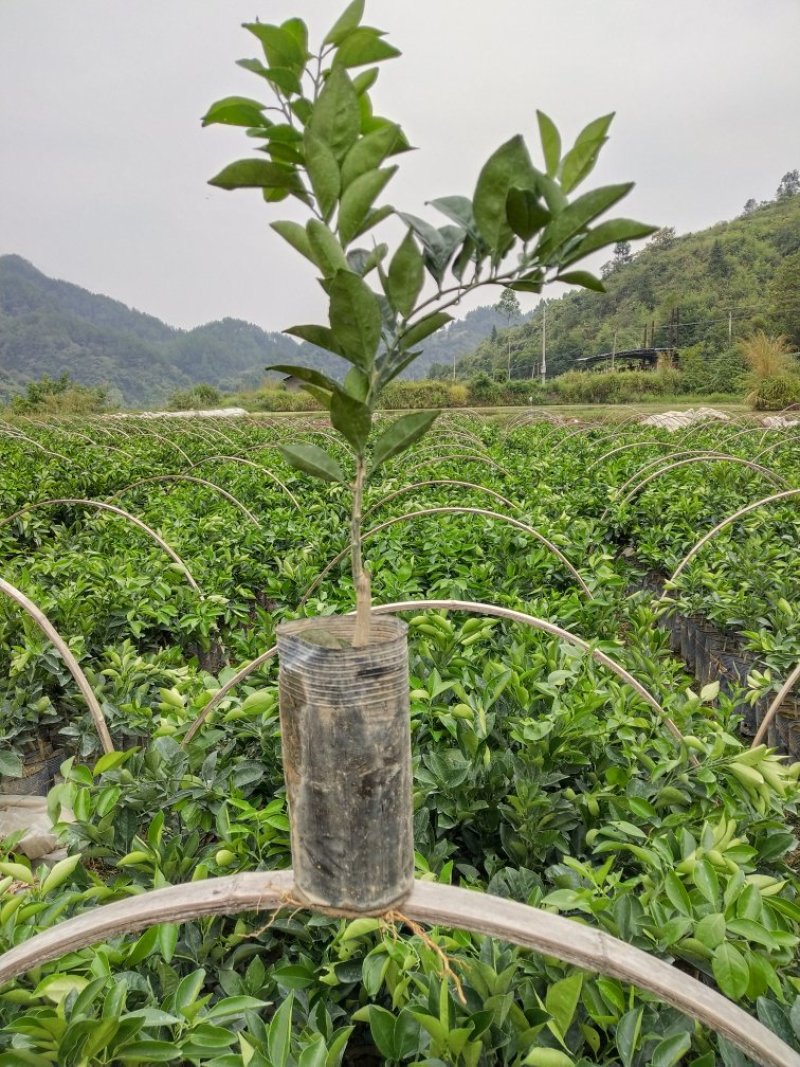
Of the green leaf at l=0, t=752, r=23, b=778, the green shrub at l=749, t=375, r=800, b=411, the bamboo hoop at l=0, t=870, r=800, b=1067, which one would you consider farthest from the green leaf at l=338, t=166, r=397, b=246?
the green shrub at l=749, t=375, r=800, b=411

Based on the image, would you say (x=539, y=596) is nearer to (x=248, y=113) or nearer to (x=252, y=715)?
(x=252, y=715)

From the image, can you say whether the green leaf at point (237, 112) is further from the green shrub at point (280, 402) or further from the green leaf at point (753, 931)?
the green shrub at point (280, 402)

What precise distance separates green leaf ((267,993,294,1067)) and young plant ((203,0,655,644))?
0.55 m

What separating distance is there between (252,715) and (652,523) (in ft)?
13.1


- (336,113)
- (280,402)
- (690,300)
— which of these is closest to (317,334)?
(336,113)

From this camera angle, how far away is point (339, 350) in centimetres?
57

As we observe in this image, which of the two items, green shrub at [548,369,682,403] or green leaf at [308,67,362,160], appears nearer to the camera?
green leaf at [308,67,362,160]

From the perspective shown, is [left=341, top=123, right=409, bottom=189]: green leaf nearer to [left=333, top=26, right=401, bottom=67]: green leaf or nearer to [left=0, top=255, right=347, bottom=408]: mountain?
[left=333, top=26, right=401, bottom=67]: green leaf

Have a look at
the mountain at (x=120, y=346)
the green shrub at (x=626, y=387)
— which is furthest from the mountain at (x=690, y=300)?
the mountain at (x=120, y=346)

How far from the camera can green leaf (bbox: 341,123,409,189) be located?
0.56 metres

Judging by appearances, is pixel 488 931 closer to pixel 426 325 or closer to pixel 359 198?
pixel 426 325

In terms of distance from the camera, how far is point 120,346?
9600 centimetres

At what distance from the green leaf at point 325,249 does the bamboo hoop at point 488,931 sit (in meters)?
0.58

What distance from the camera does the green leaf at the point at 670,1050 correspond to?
2.57 ft
